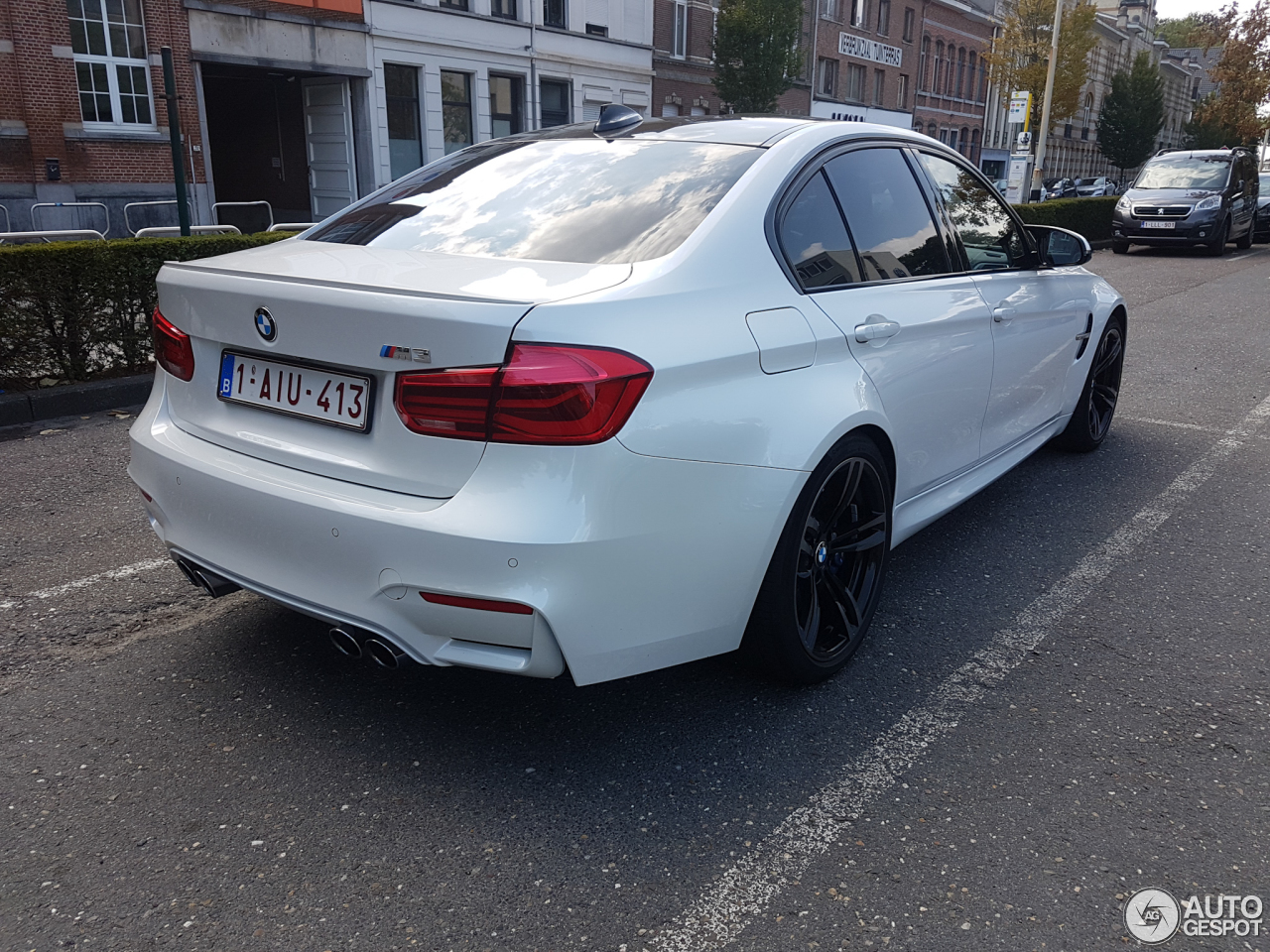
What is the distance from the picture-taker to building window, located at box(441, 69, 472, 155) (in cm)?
2739

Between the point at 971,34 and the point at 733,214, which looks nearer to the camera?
the point at 733,214

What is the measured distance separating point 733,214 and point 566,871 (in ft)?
5.61

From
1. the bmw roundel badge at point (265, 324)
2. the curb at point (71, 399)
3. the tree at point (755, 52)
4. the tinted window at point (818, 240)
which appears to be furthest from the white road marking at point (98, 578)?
the tree at point (755, 52)

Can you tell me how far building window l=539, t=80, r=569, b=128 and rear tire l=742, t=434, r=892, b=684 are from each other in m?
29.1

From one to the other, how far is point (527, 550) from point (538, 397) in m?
0.33

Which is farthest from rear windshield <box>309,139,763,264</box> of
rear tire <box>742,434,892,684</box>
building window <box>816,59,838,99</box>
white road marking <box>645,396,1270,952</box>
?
building window <box>816,59,838,99</box>

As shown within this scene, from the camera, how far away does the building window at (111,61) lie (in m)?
19.8

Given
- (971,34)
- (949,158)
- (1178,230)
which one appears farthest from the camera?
(971,34)

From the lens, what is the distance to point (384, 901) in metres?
2.15

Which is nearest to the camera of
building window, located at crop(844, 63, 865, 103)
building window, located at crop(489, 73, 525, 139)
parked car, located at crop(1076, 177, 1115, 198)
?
building window, located at crop(489, 73, 525, 139)

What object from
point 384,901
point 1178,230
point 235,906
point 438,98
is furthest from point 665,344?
point 438,98

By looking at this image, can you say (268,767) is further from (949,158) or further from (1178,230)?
(1178,230)

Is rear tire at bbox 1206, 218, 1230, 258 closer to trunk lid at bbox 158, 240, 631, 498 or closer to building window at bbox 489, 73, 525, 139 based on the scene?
building window at bbox 489, 73, 525, 139

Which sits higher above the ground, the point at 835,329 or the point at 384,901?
the point at 835,329
